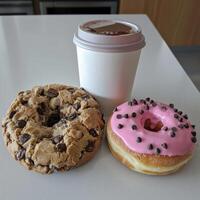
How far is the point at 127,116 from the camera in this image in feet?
1.63

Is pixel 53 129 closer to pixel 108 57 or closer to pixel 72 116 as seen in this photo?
pixel 72 116

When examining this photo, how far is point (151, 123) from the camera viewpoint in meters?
0.51

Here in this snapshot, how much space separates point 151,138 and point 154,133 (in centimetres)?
2

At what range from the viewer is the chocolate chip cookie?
17.4 inches

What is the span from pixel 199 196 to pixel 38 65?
2.04 feet

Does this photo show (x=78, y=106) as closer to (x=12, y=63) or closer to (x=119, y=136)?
(x=119, y=136)

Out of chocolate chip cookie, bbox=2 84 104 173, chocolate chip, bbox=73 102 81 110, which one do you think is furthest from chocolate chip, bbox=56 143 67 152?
chocolate chip, bbox=73 102 81 110

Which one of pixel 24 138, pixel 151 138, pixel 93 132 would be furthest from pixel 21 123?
pixel 151 138

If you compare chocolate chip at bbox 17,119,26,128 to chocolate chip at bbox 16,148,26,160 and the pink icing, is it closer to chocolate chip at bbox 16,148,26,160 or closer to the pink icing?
chocolate chip at bbox 16,148,26,160

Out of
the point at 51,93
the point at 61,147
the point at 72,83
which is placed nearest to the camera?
the point at 61,147

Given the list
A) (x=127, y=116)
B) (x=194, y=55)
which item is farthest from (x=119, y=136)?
(x=194, y=55)

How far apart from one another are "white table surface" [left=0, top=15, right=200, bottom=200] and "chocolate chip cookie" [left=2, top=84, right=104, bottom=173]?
0.04 metres

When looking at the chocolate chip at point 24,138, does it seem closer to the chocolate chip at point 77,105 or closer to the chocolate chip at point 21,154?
the chocolate chip at point 21,154

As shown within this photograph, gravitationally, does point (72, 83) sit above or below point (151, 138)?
below
